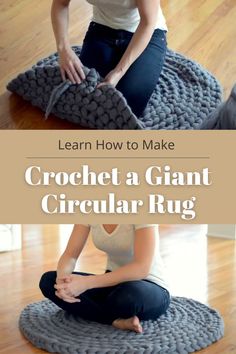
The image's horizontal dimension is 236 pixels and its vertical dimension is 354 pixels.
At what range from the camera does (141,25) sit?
183cm

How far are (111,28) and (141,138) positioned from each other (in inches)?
15.7

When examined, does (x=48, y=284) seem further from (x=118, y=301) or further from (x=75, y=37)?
(x=75, y=37)

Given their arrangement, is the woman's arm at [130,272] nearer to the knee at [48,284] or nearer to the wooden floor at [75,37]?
the knee at [48,284]

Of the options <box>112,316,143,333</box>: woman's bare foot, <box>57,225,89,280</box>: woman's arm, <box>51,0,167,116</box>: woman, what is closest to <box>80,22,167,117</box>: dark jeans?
<box>51,0,167,116</box>: woman

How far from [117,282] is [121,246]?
97 millimetres

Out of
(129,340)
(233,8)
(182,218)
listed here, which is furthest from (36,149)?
(233,8)

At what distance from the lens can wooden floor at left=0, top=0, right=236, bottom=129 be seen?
79.9 inches

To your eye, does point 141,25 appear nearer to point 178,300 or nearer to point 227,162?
point 227,162

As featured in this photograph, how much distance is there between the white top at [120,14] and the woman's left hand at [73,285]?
636 mm

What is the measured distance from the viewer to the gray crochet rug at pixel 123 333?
2.03 meters

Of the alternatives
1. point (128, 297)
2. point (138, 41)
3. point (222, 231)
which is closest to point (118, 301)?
point (128, 297)

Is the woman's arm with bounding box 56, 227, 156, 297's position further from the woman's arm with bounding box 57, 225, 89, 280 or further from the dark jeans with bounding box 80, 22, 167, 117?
the dark jeans with bounding box 80, 22, 167, 117

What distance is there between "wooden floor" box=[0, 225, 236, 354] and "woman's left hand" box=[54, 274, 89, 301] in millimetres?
165

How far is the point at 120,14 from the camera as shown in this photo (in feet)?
6.28
